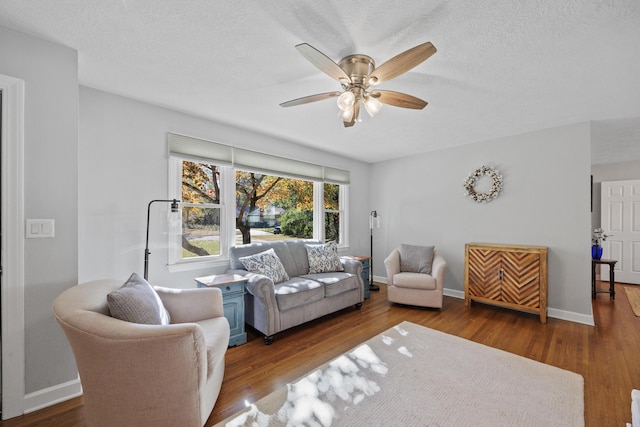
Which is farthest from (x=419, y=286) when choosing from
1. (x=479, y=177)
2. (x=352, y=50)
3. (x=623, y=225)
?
(x=623, y=225)

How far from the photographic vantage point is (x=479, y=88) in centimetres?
244

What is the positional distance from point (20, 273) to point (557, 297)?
17.9 ft

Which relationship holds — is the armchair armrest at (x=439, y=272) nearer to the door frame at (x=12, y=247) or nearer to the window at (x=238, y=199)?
Answer: the window at (x=238, y=199)

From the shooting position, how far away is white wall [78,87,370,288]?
245cm

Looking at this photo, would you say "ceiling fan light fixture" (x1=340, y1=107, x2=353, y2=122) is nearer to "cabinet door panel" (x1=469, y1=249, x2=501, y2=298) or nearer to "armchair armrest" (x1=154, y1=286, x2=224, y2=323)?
"armchair armrest" (x1=154, y1=286, x2=224, y2=323)

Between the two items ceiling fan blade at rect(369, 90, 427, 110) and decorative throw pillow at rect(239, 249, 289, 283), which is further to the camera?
decorative throw pillow at rect(239, 249, 289, 283)

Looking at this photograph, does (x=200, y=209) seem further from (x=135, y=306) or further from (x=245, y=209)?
(x=135, y=306)

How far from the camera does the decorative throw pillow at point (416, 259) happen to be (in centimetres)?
407

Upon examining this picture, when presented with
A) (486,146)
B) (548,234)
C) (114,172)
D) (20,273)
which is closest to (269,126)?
(114,172)

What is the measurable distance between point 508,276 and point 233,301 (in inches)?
138

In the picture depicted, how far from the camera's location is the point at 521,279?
342 centimetres

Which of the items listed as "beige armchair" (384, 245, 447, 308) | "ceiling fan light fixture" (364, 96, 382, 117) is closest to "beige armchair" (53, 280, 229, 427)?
"ceiling fan light fixture" (364, 96, 382, 117)

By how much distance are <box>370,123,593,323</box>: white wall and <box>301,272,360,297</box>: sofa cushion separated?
1.92 m

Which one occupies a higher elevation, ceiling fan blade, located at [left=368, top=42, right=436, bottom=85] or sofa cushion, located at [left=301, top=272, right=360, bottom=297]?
ceiling fan blade, located at [left=368, top=42, right=436, bottom=85]
